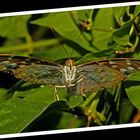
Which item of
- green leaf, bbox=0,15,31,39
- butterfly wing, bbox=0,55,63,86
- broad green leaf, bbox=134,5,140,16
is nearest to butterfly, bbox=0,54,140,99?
butterfly wing, bbox=0,55,63,86

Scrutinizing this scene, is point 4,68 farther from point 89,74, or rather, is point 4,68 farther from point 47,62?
point 89,74

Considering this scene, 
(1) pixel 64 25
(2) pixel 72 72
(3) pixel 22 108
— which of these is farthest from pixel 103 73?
(3) pixel 22 108

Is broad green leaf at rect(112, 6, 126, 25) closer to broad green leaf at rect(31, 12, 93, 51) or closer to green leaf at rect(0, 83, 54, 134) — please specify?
broad green leaf at rect(31, 12, 93, 51)

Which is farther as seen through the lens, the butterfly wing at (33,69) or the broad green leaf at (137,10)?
the butterfly wing at (33,69)

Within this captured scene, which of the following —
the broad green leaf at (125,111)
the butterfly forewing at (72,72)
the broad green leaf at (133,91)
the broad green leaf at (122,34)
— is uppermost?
the broad green leaf at (122,34)

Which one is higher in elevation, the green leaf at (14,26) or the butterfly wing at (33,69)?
the green leaf at (14,26)

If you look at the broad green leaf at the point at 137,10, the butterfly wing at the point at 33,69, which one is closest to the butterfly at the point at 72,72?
the butterfly wing at the point at 33,69

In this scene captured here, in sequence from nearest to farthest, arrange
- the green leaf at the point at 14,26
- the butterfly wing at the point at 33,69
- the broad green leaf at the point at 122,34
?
1. the broad green leaf at the point at 122,34
2. the butterfly wing at the point at 33,69
3. the green leaf at the point at 14,26

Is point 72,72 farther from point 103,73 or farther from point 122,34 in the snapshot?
point 122,34

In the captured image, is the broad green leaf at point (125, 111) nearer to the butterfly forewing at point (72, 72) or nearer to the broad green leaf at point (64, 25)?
the butterfly forewing at point (72, 72)
